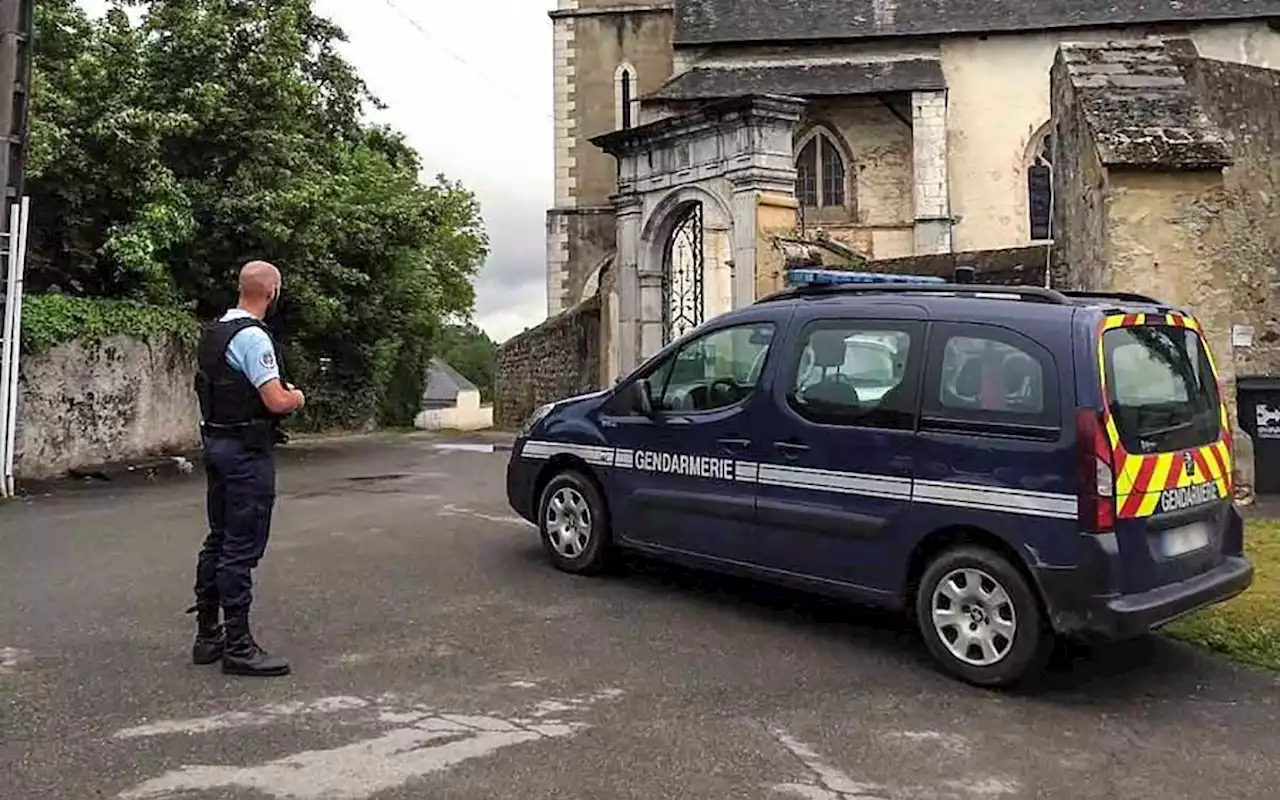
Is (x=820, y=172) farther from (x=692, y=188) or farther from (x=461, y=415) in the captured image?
(x=461, y=415)

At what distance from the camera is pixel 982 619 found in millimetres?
5289

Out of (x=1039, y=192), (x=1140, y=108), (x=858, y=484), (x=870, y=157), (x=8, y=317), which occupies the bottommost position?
(x=858, y=484)

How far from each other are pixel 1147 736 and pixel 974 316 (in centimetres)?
202

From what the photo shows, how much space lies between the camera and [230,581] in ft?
17.1

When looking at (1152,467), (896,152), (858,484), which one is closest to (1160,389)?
(1152,467)

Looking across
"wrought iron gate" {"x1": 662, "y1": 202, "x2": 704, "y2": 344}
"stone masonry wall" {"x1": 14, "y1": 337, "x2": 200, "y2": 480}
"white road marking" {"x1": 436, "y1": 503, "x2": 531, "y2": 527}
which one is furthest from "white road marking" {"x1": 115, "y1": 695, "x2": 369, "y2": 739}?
"wrought iron gate" {"x1": 662, "y1": 202, "x2": 704, "y2": 344}

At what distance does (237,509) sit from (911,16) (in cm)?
2502

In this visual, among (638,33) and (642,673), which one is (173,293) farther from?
(638,33)

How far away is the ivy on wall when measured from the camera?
13.4 metres

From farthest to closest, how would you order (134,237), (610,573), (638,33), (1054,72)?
(638,33), (134,237), (1054,72), (610,573)

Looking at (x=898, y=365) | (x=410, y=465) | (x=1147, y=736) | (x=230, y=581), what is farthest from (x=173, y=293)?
(x=1147, y=736)

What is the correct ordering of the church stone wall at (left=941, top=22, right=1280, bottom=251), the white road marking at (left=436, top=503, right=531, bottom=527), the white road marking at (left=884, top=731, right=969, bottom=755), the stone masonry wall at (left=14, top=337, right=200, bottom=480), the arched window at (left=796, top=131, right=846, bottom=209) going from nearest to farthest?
the white road marking at (left=884, top=731, right=969, bottom=755)
the white road marking at (left=436, top=503, right=531, bottom=527)
the stone masonry wall at (left=14, top=337, right=200, bottom=480)
the church stone wall at (left=941, top=22, right=1280, bottom=251)
the arched window at (left=796, top=131, right=846, bottom=209)

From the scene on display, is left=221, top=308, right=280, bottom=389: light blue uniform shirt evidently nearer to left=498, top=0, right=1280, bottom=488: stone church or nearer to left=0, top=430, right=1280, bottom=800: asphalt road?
left=0, top=430, right=1280, bottom=800: asphalt road

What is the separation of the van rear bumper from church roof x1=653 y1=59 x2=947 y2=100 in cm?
2066
